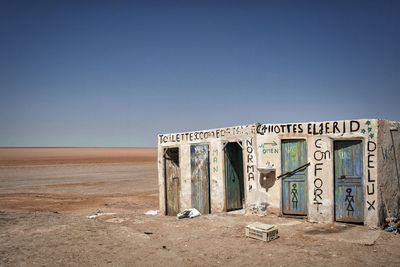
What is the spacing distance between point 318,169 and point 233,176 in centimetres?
355

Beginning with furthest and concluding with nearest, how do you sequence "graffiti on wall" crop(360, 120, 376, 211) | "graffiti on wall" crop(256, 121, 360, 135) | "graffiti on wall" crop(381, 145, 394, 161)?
1. "graffiti on wall" crop(256, 121, 360, 135)
2. "graffiti on wall" crop(381, 145, 394, 161)
3. "graffiti on wall" crop(360, 120, 376, 211)

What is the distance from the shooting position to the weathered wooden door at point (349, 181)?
25.8 feet

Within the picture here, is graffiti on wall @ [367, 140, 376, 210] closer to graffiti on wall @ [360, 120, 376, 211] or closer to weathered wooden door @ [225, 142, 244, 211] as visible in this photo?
graffiti on wall @ [360, 120, 376, 211]

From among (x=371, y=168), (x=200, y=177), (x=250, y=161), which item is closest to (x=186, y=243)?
(x=250, y=161)

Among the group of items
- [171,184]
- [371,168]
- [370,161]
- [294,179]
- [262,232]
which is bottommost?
[262,232]

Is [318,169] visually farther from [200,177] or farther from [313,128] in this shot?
[200,177]

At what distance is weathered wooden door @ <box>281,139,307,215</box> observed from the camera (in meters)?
8.71

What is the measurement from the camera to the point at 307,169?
8586 mm

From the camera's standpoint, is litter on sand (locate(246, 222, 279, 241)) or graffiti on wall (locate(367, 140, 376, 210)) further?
graffiti on wall (locate(367, 140, 376, 210))

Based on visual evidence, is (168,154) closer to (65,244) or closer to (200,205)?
(200,205)

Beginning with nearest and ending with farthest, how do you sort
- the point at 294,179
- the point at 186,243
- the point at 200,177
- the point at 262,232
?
the point at 262,232 < the point at 186,243 < the point at 294,179 < the point at 200,177

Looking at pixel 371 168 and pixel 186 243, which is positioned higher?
pixel 371 168

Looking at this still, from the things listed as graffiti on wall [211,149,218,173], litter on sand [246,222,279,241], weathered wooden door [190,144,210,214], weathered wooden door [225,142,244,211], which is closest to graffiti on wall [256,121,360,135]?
weathered wooden door [225,142,244,211]

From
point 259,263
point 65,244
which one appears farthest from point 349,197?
point 65,244
